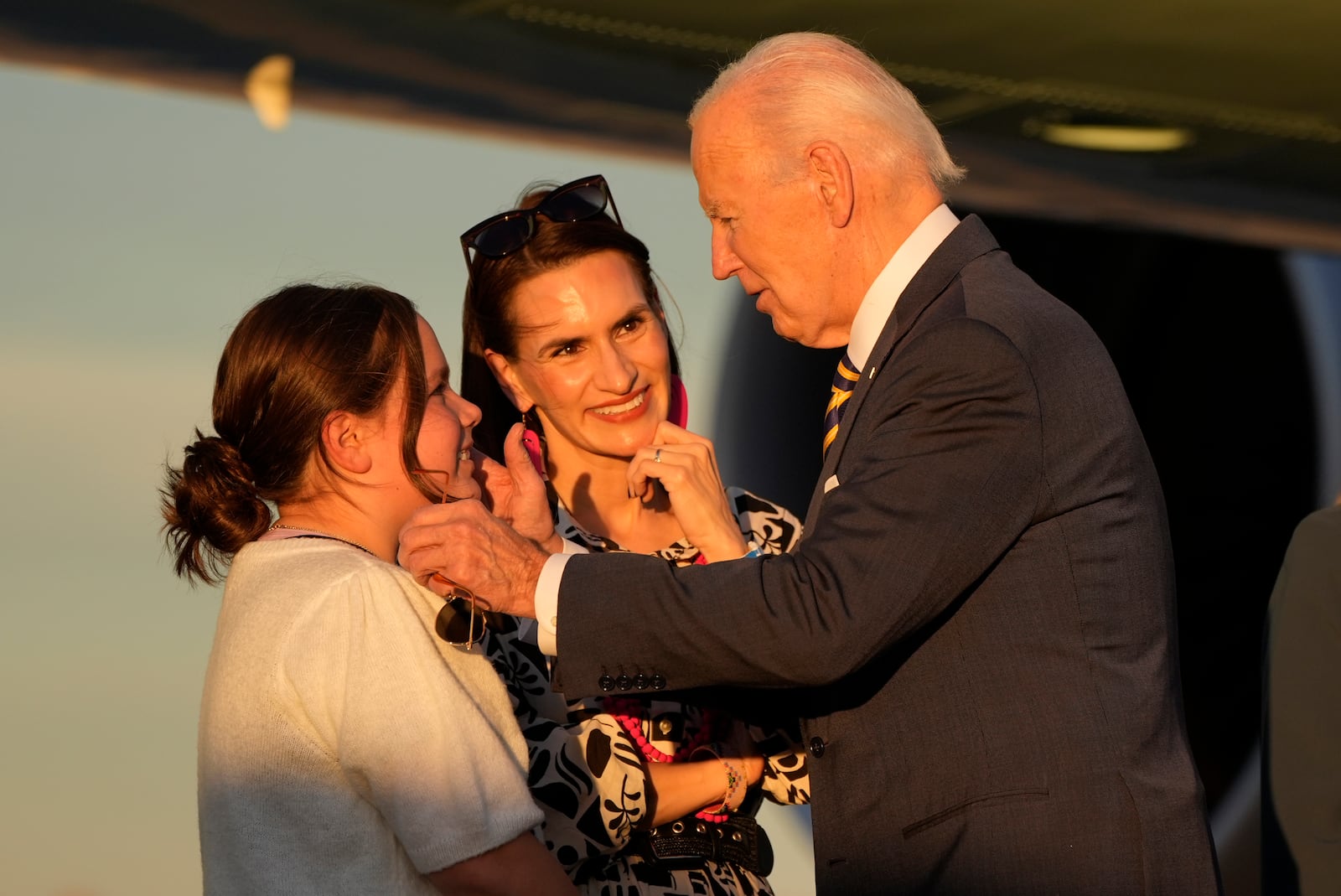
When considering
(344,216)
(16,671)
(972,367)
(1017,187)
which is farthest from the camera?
(1017,187)

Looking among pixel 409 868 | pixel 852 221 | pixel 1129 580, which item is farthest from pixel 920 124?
pixel 409 868

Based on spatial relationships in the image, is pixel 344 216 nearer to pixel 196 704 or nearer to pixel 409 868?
pixel 196 704

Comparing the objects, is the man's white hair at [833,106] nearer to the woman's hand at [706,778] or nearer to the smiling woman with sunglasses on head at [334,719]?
the smiling woman with sunglasses on head at [334,719]

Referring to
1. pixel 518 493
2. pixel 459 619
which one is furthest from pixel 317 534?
pixel 518 493

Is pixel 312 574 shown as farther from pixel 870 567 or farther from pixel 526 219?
pixel 526 219

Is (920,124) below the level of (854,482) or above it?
above

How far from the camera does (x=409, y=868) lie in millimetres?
1872

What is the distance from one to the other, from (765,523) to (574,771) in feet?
2.47

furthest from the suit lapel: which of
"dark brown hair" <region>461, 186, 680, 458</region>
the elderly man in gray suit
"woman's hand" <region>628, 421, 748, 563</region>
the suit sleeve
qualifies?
"dark brown hair" <region>461, 186, 680, 458</region>

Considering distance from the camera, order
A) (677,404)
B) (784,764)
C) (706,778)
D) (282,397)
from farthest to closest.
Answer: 1. (677,404)
2. (784,764)
3. (706,778)
4. (282,397)

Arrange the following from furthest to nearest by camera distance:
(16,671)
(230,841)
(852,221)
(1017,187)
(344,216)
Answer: (1017,187) < (344,216) < (16,671) < (852,221) < (230,841)

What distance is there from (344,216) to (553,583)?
1540mm

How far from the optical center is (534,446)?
301cm

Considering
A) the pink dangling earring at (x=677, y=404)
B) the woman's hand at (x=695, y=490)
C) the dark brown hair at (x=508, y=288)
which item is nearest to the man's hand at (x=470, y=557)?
the woman's hand at (x=695, y=490)
